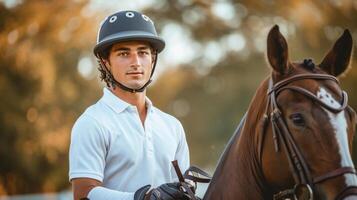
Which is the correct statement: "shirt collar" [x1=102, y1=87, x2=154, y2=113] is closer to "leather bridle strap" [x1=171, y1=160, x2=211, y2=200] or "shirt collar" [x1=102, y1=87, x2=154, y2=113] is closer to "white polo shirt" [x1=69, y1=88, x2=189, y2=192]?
"white polo shirt" [x1=69, y1=88, x2=189, y2=192]

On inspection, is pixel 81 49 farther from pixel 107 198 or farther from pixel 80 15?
pixel 107 198

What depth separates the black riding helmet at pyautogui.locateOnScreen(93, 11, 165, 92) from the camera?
456 cm

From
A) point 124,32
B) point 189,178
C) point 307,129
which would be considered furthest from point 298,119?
point 124,32

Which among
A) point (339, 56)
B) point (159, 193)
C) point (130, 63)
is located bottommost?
point (159, 193)

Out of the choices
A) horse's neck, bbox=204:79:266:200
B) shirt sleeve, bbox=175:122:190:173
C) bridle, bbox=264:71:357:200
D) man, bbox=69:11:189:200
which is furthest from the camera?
shirt sleeve, bbox=175:122:190:173

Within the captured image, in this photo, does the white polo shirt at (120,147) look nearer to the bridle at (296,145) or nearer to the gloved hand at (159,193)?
the gloved hand at (159,193)

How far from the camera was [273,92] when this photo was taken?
368 centimetres

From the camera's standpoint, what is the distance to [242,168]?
12.9ft

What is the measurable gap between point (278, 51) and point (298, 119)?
0.45 m

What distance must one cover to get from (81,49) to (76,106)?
83.9 inches

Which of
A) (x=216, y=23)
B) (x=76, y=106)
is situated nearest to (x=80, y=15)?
(x=76, y=106)

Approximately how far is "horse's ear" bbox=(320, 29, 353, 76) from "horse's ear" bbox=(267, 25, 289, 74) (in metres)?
0.26

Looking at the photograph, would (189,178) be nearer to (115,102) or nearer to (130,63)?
(115,102)

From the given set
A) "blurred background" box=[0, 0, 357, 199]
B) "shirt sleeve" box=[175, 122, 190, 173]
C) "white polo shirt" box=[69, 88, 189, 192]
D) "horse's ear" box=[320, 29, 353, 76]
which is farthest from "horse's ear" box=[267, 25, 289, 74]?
"blurred background" box=[0, 0, 357, 199]
